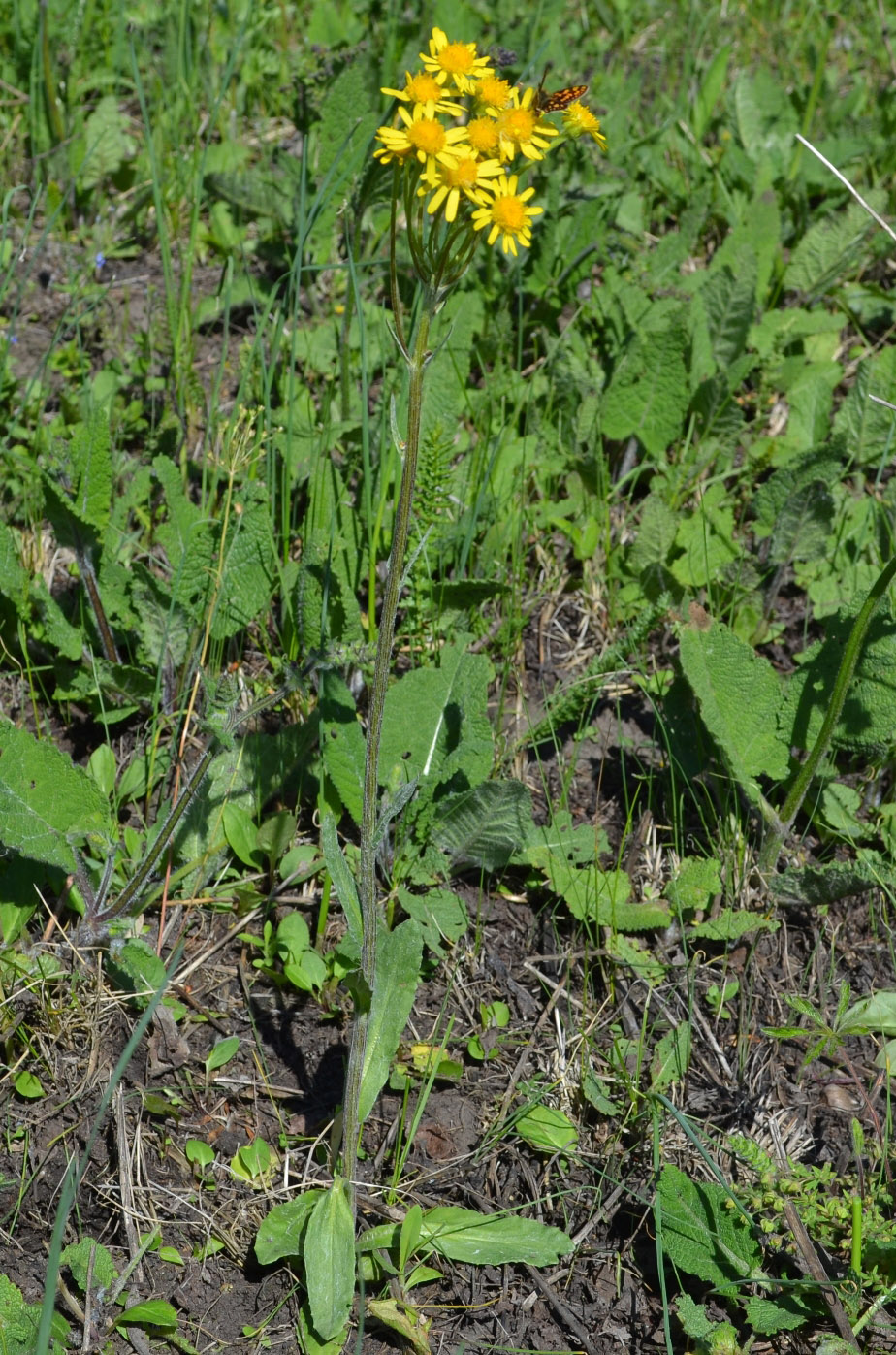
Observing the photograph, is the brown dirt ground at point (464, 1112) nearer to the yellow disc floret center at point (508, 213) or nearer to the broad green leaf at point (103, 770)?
the broad green leaf at point (103, 770)

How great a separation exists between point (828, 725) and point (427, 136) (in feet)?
4.37

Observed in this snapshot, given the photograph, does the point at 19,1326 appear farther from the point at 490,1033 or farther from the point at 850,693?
the point at 850,693

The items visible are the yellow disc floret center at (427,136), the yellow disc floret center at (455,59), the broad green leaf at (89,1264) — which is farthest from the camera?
the broad green leaf at (89,1264)

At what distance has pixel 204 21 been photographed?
13.4 ft

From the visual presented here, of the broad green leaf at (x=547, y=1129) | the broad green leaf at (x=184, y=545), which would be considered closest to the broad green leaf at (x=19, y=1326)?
the broad green leaf at (x=547, y=1129)

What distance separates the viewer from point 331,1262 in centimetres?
185

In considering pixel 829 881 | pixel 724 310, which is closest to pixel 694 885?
pixel 829 881

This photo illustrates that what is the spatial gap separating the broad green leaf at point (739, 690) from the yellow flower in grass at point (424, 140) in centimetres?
128

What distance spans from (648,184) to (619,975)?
2.87 m

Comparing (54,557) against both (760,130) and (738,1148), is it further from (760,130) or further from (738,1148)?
(760,130)

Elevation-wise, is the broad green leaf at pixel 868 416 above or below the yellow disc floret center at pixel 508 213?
below

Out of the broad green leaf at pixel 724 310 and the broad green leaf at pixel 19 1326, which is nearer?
the broad green leaf at pixel 19 1326

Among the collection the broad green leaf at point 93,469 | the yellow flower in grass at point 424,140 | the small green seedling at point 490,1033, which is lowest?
the small green seedling at point 490,1033

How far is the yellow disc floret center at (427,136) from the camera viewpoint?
139 cm
